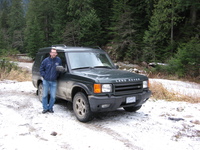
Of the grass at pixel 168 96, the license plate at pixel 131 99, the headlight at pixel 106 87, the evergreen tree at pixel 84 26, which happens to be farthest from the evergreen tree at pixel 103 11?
the headlight at pixel 106 87

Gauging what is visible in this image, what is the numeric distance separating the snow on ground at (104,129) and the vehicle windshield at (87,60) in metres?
1.51

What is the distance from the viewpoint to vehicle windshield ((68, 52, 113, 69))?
6.05 metres

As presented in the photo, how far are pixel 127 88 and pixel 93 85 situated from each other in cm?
92

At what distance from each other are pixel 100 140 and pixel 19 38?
204 feet

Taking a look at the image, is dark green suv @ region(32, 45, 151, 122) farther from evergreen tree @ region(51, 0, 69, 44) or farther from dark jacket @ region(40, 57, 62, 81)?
evergreen tree @ region(51, 0, 69, 44)

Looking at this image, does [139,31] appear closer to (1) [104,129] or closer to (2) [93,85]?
(2) [93,85]

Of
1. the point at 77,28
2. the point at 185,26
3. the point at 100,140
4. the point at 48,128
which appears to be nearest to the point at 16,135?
the point at 48,128

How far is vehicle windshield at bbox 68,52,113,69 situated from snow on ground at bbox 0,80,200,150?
4.96 ft

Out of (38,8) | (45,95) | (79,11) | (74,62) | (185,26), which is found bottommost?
(45,95)

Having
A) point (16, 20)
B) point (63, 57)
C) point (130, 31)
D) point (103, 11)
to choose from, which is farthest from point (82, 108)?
point (16, 20)

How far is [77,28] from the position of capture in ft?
127

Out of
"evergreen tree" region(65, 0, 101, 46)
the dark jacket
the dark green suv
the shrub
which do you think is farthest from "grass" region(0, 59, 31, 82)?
"evergreen tree" region(65, 0, 101, 46)

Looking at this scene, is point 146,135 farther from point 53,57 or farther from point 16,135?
point 53,57

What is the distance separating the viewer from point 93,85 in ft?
16.0
